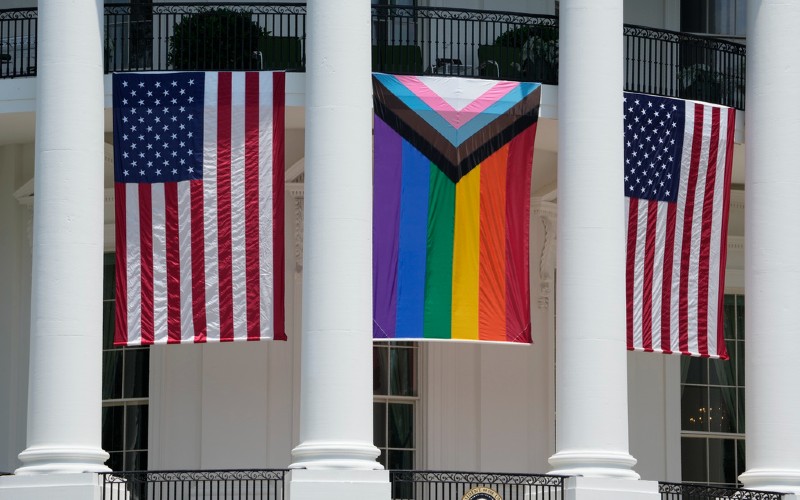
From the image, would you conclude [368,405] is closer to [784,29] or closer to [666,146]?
[666,146]

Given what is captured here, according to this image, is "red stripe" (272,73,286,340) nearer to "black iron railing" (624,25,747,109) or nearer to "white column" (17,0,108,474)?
"white column" (17,0,108,474)

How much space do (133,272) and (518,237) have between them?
19.4 ft

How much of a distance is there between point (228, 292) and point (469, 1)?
8.97 meters

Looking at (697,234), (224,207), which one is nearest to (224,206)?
(224,207)

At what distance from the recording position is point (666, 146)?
33312 mm

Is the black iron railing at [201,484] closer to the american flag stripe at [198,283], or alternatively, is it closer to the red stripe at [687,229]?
the american flag stripe at [198,283]

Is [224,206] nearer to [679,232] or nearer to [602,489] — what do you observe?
[602,489]

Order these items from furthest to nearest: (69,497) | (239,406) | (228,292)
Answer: (239,406) < (228,292) < (69,497)

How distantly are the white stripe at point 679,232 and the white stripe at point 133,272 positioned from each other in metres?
8.32

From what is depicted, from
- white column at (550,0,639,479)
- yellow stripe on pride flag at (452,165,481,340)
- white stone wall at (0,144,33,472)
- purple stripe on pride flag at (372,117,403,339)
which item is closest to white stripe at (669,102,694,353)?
white column at (550,0,639,479)

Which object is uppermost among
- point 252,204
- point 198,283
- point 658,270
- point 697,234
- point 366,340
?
point 252,204

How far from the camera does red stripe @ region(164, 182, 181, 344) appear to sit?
1243 inches

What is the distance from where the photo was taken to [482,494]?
30672mm

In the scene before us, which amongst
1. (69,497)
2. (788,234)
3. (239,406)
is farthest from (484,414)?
(69,497)
